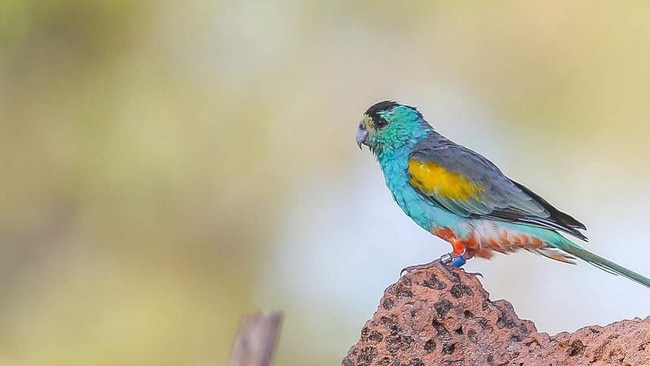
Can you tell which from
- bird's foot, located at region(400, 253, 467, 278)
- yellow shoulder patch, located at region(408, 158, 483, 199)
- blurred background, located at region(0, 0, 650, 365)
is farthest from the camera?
blurred background, located at region(0, 0, 650, 365)

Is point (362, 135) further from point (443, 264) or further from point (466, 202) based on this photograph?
point (443, 264)

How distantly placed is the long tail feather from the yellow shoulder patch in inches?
15.2

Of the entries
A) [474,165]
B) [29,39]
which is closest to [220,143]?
[29,39]

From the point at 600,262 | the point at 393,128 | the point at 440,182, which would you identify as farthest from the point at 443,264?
the point at 393,128

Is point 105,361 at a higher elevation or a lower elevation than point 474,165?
lower

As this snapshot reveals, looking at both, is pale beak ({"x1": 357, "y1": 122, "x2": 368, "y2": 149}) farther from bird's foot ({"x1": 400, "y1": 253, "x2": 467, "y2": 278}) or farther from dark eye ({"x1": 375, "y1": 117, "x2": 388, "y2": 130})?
bird's foot ({"x1": 400, "y1": 253, "x2": 467, "y2": 278})

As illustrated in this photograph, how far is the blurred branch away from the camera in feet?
6.03

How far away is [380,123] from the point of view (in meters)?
3.82

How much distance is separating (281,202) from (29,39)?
90.8 inches

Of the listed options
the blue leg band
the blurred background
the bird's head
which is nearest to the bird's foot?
the blue leg band

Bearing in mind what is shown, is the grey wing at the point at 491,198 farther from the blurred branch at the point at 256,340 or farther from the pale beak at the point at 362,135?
the blurred branch at the point at 256,340

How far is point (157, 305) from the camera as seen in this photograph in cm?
652

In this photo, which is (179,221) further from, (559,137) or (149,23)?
(559,137)

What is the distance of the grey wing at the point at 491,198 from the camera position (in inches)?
129
